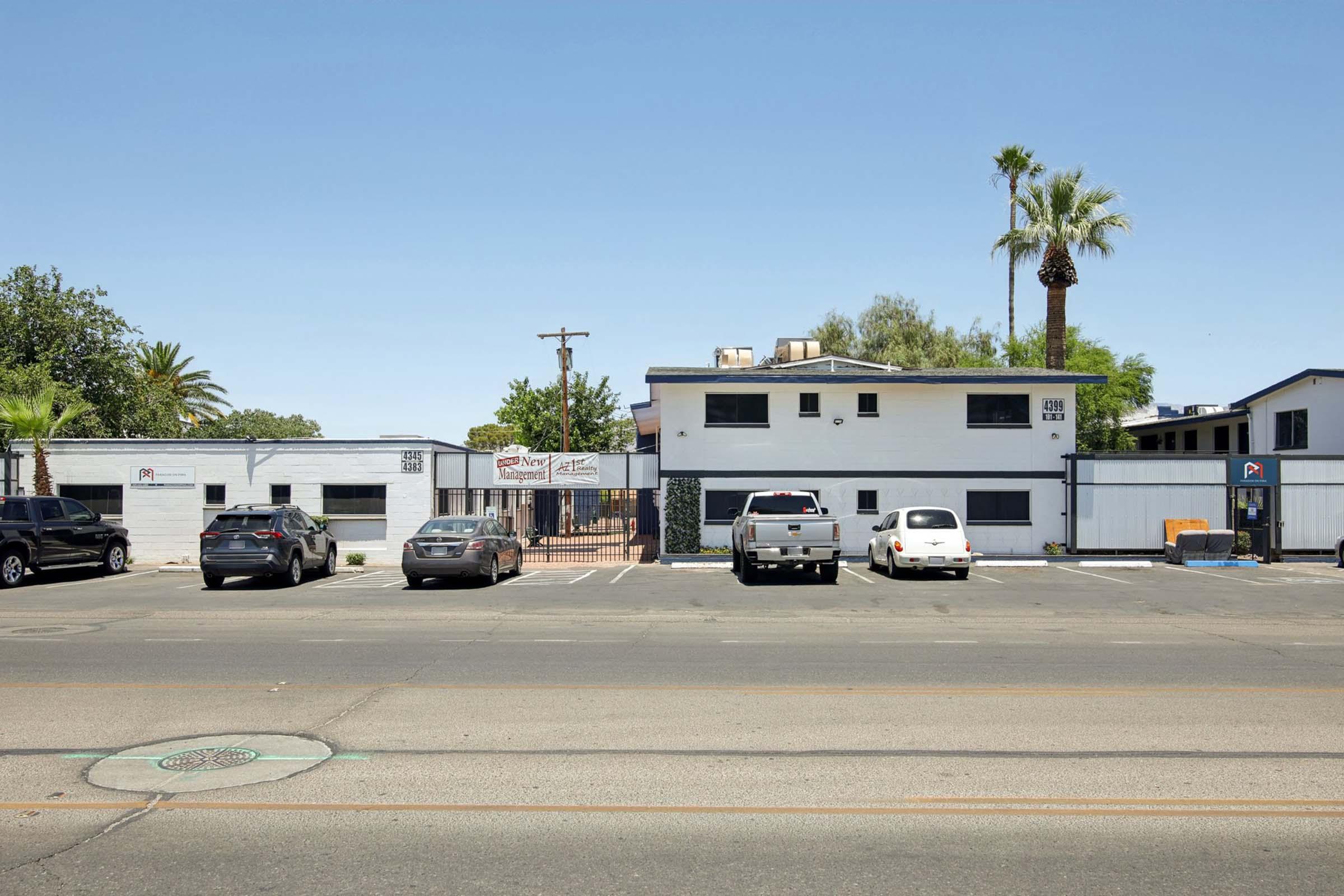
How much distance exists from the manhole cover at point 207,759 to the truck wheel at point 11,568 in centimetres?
1720

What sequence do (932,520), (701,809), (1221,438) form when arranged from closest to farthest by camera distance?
(701,809) < (932,520) < (1221,438)

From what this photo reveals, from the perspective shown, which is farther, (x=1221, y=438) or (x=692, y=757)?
(x=1221, y=438)

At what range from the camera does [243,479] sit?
29.5 m

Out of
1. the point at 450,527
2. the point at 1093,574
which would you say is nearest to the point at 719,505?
the point at 450,527

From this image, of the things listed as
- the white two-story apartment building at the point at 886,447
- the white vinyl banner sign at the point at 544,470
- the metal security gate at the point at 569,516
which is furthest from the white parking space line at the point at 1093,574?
the white vinyl banner sign at the point at 544,470

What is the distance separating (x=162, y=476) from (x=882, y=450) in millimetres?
21497

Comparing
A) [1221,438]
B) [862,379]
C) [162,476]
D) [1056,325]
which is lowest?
[162,476]

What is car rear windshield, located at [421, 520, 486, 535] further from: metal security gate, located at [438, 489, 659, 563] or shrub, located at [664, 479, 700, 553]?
shrub, located at [664, 479, 700, 553]

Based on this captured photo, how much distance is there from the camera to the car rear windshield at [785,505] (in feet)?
74.6

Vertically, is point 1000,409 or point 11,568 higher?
point 1000,409

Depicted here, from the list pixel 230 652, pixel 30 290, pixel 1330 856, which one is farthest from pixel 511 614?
pixel 30 290

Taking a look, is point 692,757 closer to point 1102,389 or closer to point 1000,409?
point 1000,409

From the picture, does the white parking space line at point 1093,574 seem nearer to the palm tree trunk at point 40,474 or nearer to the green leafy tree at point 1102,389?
the green leafy tree at point 1102,389

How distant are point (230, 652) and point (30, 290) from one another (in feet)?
110
